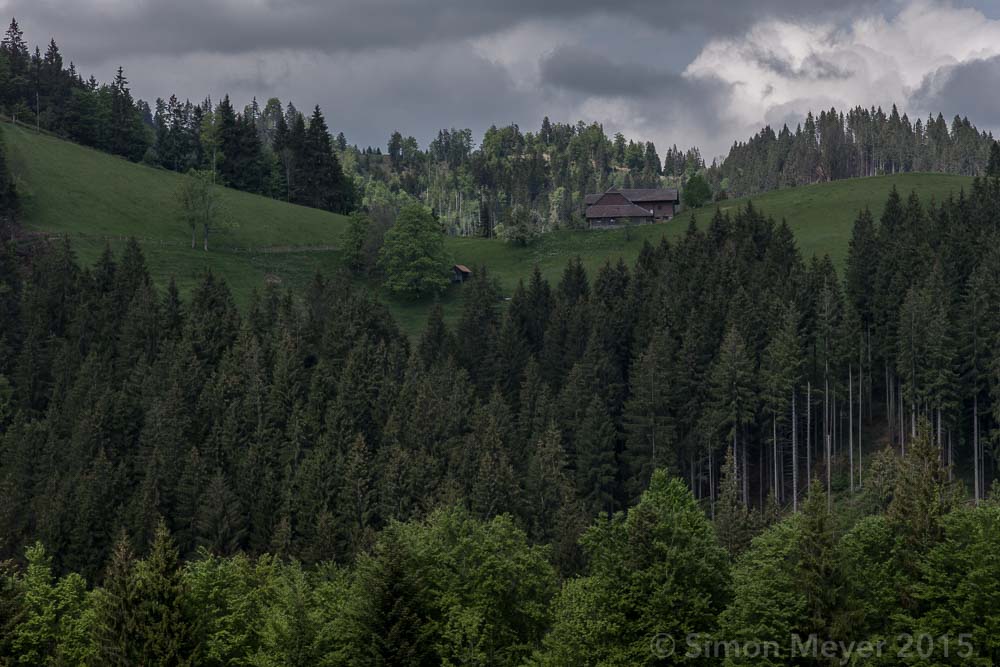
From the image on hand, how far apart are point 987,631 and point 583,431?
183 feet

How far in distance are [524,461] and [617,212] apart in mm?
99284

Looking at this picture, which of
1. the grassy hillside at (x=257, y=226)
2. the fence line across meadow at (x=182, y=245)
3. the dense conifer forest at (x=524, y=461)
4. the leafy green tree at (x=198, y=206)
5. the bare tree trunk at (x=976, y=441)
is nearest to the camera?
the dense conifer forest at (x=524, y=461)

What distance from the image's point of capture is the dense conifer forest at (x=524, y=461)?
38.8m

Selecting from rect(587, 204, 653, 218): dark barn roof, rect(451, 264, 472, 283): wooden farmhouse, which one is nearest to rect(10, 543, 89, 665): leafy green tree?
rect(451, 264, 472, 283): wooden farmhouse

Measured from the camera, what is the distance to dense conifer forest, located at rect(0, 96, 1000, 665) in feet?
127

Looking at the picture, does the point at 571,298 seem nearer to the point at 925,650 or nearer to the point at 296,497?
the point at 296,497

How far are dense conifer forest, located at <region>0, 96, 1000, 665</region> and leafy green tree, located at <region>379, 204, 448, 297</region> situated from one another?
17105mm

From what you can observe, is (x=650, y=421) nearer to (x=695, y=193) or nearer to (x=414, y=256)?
(x=414, y=256)

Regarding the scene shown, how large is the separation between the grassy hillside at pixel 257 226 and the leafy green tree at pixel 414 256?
3158mm

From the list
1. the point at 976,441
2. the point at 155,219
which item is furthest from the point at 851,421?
the point at 155,219

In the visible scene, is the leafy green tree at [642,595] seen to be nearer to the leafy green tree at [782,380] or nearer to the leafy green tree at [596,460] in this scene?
the leafy green tree at [782,380]

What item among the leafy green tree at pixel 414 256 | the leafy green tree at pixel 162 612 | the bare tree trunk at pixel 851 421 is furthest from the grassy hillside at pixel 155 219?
the leafy green tree at pixel 162 612

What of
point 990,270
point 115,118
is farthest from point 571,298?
point 115,118

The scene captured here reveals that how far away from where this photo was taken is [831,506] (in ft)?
259
